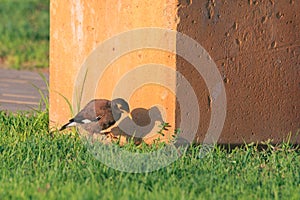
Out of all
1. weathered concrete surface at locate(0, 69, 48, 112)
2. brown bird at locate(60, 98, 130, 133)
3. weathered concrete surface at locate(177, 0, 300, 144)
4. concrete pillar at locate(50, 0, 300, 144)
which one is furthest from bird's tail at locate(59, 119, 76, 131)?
weathered concrete surface at locate(0, 69, 48, 112)

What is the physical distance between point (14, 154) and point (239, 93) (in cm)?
168

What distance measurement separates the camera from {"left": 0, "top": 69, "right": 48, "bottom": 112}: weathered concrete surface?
8531 mm

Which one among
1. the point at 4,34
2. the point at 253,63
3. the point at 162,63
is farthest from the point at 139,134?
the point at 4,34

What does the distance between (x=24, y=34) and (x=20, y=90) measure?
342cm

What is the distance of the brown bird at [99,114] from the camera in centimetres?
645

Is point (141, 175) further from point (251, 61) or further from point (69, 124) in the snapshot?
point (251, 61)

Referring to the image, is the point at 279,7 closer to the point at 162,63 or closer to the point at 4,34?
the point at 162,63

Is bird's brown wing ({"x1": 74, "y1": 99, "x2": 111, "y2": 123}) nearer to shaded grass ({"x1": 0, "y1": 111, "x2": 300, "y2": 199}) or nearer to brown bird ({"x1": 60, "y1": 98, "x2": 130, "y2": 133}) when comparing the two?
brown bird ({"x1": 60, "y1": 98, "x2": 130, "y2": 133})

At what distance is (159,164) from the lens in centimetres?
572

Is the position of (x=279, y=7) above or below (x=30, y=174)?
above

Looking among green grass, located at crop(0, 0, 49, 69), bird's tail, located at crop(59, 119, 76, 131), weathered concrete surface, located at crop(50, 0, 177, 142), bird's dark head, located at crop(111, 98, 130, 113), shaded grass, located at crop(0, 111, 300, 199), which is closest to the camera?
shaded grass, located at crop(0, 111, 300, 199)

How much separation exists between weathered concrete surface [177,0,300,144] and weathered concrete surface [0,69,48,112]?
1944 mm

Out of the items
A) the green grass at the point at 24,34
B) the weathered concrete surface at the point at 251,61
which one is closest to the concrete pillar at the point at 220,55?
the weathered concrete surface at the point at 251,61

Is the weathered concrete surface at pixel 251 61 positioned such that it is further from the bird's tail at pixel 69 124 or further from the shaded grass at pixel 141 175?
the bird's tail at pixel 69 124
